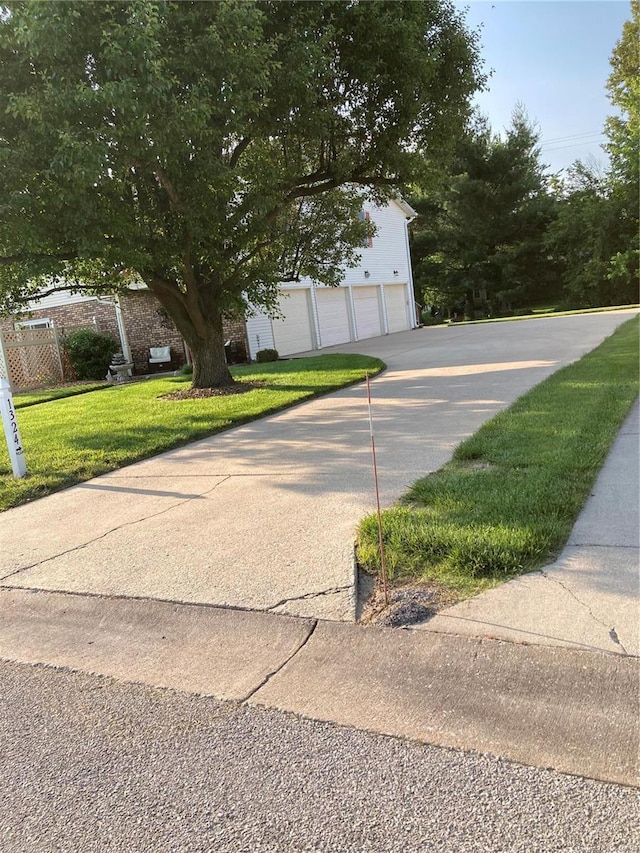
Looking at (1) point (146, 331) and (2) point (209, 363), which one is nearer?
(2) point (209, 363)

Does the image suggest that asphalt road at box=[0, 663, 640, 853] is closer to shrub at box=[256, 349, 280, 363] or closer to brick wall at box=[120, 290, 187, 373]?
shrub at box=[256, 349, 280, 363]

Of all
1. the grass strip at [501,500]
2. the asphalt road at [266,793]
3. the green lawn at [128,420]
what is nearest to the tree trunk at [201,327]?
the green lawn at [128,420]

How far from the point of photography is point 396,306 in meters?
30.1

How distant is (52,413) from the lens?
12.4m

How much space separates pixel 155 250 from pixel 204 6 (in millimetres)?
3429

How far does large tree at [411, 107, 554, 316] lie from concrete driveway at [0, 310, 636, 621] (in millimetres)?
32619

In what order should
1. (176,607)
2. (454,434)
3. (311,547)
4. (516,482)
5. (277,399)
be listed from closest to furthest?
(176,607) → (311,547) → (516,482) → (454,434) → (277,399)

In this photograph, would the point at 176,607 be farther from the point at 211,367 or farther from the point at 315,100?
the point at 211,367

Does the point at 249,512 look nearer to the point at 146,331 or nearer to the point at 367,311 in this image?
the point at 146,331

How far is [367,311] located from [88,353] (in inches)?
469

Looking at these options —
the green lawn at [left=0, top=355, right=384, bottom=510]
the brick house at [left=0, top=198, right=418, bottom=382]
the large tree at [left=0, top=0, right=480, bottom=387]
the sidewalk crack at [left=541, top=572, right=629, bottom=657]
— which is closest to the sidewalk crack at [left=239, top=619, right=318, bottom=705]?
the sidewalk crack at [left=541, top=572, right=629, bottom=657]

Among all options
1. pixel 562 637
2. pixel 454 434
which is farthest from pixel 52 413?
pixel 562 637

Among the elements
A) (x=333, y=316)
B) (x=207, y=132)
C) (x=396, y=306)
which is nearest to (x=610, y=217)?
(x=396, y=306)

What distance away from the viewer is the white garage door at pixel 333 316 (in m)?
24.6
